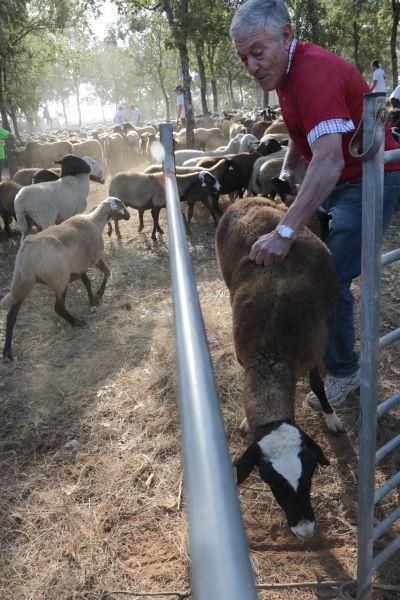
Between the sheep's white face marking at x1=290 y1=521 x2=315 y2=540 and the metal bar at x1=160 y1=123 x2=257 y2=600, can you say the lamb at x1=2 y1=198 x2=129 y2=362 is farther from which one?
the metal bar at x1=160 y1=123 x2=257 y2=600

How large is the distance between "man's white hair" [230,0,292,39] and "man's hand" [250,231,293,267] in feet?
2.95

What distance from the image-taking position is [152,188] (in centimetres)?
857

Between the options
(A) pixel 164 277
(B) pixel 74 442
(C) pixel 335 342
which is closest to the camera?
(C) pixel 335 342

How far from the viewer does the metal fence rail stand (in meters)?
1.23

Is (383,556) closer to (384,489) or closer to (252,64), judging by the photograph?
(384,489)

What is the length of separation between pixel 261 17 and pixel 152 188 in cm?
672

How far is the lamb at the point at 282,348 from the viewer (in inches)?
83.1

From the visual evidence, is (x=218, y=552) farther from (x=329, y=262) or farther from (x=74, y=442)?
(x=74, y=442)

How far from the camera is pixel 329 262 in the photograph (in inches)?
113

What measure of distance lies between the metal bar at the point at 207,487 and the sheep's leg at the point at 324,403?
2306 mm

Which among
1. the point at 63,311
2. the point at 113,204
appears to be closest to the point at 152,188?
the point at 113,204

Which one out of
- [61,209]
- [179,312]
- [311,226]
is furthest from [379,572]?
[61,209]

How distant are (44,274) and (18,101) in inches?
817

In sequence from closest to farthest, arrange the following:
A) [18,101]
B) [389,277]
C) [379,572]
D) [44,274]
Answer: [379,572] → [44,274] → [389,277] → [18,101]
